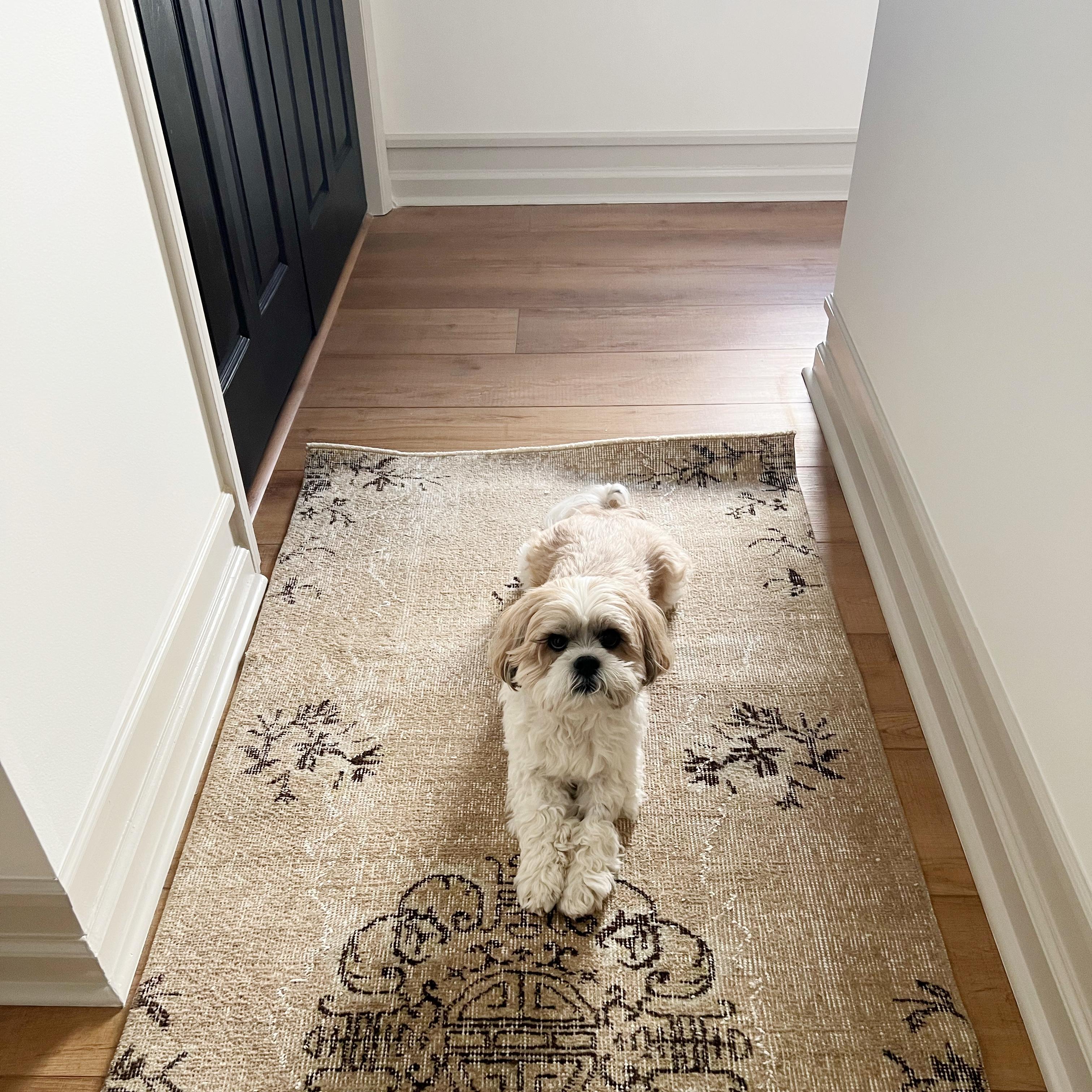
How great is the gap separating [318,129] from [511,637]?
6.44ft

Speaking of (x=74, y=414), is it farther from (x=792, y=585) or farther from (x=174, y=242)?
(x=792, y=585)

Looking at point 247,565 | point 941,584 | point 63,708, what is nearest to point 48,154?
point 63,708

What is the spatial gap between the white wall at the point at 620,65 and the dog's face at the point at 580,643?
8.17 ft

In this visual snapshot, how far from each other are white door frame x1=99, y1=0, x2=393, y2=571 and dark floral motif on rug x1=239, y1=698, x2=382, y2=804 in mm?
384

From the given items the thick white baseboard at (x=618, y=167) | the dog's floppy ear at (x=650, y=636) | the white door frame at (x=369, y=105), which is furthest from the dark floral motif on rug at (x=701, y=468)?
the white door frame at (x=369, y=105)

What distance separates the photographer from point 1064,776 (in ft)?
3.75

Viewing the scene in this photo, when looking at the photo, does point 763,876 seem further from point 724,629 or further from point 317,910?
point 317,910

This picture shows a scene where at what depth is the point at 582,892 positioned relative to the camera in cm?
128

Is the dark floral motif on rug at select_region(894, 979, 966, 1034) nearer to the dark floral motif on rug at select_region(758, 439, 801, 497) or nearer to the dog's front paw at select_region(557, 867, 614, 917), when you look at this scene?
the dog's front paw at select_region(557, 867, 614, 917)

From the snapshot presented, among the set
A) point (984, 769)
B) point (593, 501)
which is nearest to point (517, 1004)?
point (984, 769)

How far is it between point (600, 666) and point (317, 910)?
1.78ft

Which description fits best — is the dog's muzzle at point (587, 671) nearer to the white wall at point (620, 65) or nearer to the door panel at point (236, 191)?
the door panel at point (236, 191)

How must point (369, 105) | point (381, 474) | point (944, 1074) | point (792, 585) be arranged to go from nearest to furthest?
point (944, 1074), point (792, 585), point (381, 474), point (369, 105)

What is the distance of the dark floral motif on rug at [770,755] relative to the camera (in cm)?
146
